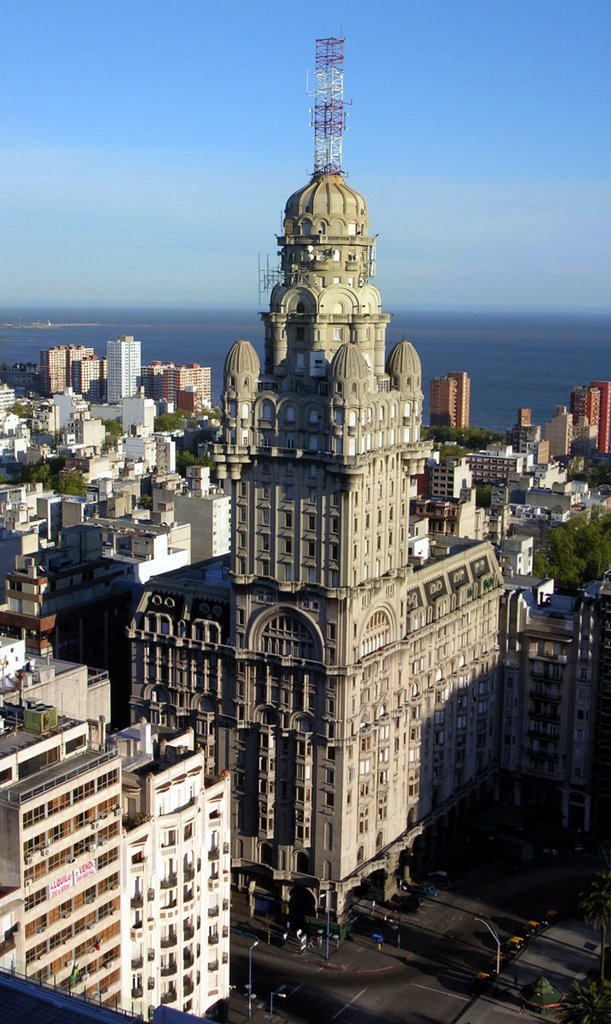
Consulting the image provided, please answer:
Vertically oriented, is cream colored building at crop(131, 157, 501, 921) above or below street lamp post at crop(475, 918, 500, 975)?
above

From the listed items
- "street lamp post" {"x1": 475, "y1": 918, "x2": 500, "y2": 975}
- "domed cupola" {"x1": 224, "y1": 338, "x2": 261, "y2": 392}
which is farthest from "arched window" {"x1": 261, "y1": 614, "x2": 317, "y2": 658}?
"street lamp post" {"x1": 475, "y1": 918, "x2": 500, "y2": 975}

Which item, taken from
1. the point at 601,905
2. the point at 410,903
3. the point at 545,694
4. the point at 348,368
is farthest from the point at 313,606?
the point at 545,694

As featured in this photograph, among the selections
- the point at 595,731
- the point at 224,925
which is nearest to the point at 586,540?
the point at 595,731

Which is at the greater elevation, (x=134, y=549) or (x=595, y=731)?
(x=134, y=549)

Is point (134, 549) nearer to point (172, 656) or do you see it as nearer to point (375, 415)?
point (172, 656)

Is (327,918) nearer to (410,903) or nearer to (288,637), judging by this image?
(410,903)

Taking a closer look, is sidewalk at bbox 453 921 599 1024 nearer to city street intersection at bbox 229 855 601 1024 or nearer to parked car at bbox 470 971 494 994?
city street intersection at bbox 229 855 601 1024
